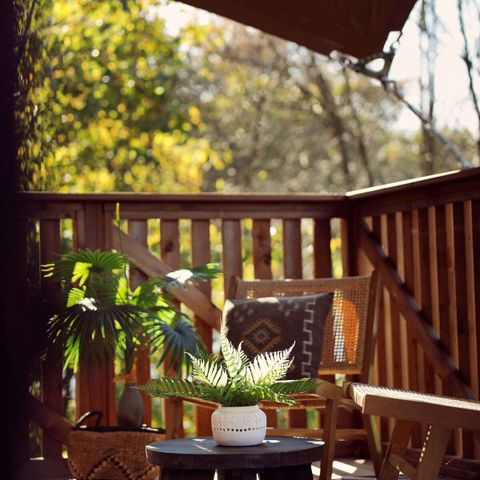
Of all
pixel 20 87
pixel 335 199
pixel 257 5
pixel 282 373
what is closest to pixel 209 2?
pixel 257 5

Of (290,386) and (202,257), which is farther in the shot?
(202,257)

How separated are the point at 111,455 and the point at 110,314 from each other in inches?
19.9

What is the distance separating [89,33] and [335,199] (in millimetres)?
4567

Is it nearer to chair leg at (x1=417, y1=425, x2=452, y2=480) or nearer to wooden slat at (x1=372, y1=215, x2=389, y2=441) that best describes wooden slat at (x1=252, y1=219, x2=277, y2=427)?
wooden slat at (x1=372, y1=215, x2=389, y2=441)

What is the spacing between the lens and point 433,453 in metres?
2.09

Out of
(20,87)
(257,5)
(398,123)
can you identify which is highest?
(398,123)

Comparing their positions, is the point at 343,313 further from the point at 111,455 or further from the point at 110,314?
the point at 111,455

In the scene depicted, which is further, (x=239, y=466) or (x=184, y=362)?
(x=184, y=362)

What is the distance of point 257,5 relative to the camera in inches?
142

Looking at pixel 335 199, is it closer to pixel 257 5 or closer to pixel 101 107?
pixel 257 5

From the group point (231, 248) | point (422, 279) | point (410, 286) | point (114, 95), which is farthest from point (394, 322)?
point (114, 95)

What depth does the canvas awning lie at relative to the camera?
360 centimetres

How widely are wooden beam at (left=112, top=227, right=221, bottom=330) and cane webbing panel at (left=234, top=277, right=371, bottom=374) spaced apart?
1.16ft

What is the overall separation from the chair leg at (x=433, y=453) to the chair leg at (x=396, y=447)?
48 centimetres
